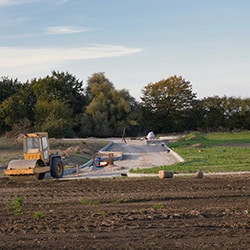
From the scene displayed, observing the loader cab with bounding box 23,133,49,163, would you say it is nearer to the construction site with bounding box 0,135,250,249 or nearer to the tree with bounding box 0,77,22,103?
the construction site with bounding box 0,135,250,249

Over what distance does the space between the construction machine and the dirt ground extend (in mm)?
3274

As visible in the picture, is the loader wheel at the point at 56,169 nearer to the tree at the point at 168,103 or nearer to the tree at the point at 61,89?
the tree at the point at 61,89

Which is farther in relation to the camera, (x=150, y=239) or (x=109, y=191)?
(x=109, y=191)

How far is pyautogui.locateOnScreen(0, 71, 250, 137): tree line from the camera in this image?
240ft

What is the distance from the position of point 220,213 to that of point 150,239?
353cm

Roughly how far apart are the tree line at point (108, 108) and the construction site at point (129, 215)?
47.9 m

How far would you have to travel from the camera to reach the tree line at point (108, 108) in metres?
73.2

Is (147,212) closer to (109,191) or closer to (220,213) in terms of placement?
(220,213)

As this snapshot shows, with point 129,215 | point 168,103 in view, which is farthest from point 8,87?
point 129,215

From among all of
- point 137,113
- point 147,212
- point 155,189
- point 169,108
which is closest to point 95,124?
point 137,113

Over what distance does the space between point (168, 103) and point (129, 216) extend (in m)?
76.8

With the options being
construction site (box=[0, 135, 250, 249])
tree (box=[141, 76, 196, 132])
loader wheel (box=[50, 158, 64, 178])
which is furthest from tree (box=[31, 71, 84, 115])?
construction site (box=[0, 135, 250, 249])

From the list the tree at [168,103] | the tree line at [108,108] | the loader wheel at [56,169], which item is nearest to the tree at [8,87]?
the tree line at [108,108]

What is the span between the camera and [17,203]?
1641cm
